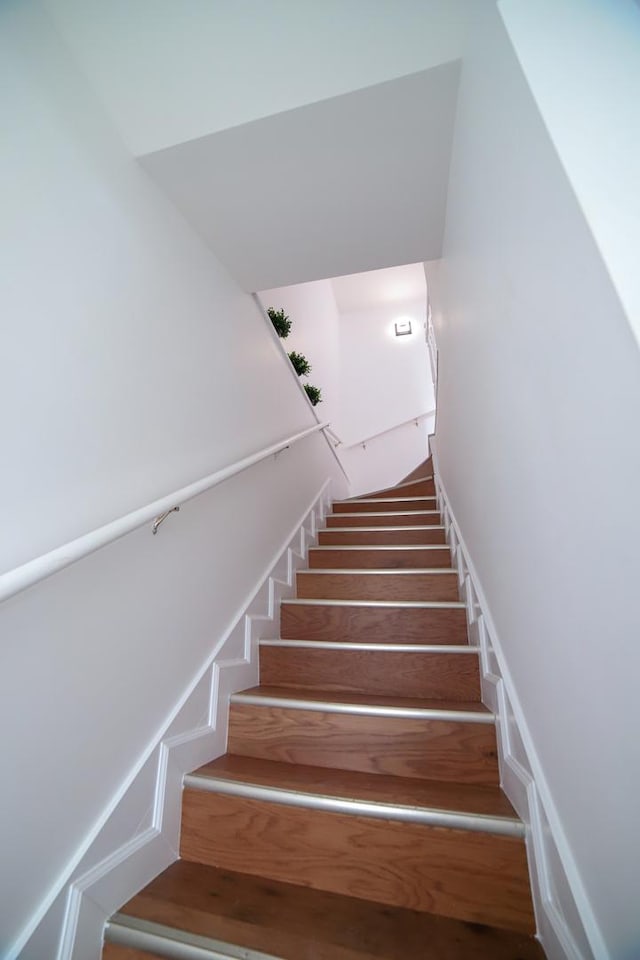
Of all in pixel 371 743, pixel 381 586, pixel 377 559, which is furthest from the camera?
pixel 377 559

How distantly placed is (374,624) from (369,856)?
75 centimetres

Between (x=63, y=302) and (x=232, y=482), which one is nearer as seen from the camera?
(x=63, y=302)

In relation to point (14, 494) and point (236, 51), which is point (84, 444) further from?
point (236, 51)

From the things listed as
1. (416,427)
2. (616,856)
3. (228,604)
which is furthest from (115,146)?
(416,427)

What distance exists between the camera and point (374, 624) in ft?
5.16

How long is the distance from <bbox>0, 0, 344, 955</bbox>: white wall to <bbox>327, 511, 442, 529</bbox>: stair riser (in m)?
1.42

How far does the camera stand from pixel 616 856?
1.69 feet

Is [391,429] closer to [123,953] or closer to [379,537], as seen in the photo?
[379,537]

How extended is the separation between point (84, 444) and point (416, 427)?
4141mm

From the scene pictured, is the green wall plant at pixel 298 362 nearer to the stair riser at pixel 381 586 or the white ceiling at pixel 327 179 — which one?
A: the white ceiling at pixel 327 179

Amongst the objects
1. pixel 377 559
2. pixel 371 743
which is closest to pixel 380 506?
pixel 377 559

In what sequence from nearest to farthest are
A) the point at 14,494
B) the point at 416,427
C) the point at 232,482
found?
the point at 14,494 < the point at 232,482 < the point at 416,427

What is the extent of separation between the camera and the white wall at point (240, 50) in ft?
3.02

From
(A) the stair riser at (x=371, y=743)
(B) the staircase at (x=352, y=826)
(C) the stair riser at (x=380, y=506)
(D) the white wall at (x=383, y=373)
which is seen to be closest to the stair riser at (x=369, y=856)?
(B) the staircase at (x=352, y=826)
